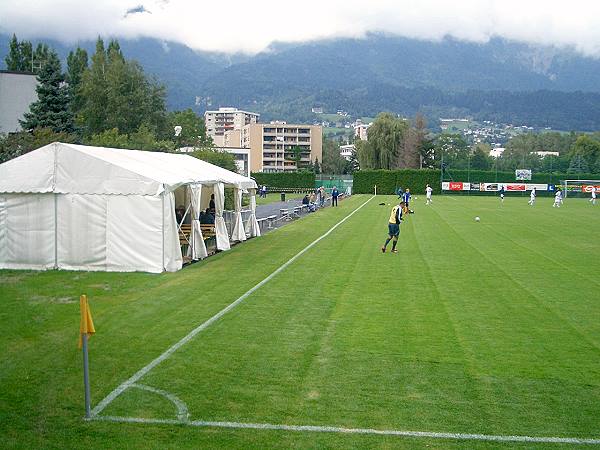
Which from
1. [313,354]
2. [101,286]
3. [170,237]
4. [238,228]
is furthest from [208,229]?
[313,354]

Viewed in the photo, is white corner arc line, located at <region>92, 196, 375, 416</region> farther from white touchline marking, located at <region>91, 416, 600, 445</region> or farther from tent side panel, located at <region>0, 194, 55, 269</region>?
tent side panel, located at <region>0, 194, 55, 269</region>

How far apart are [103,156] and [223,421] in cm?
1277

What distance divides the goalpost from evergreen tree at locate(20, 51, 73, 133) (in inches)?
2091

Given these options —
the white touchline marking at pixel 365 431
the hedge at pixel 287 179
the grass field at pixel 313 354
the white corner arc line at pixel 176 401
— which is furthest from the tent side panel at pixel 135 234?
the hedge at pixel 287 179

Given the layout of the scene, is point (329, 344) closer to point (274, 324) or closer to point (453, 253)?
point (274, 324)

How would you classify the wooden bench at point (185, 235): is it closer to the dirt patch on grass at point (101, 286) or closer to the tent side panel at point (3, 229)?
the tent side panel at point (3, 229)


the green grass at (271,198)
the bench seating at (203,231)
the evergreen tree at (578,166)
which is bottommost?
the green grass at (271,198)

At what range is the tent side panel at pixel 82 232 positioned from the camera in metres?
17.2

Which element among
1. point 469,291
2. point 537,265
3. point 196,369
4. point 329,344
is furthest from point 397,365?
point 537,265

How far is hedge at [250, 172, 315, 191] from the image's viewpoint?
3433 inches

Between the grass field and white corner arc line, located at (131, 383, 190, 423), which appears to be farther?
white corner arc line, located at (131, 383, 190, 423)

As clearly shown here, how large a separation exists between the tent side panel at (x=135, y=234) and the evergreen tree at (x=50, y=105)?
30.4m

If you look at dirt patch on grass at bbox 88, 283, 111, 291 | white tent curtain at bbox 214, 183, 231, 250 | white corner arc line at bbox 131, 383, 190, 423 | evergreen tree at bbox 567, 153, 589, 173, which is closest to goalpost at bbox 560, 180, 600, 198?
evergreen tree at bbox 567, 153, 589, 173

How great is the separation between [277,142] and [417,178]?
295 feet
